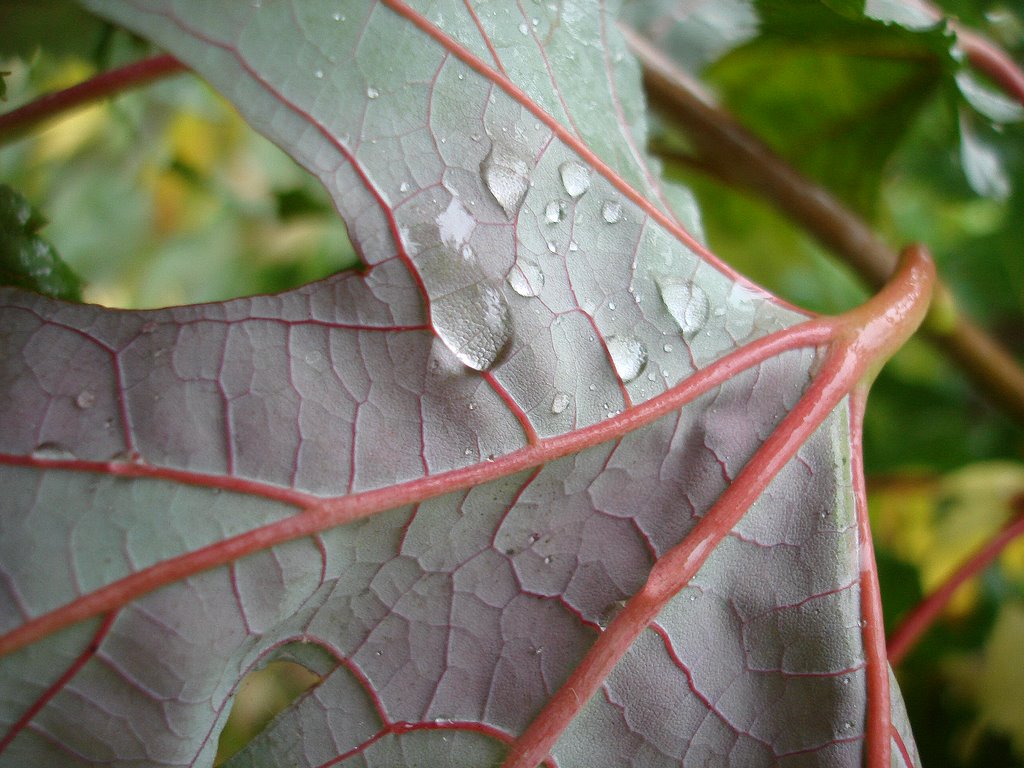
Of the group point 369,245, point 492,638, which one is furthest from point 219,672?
point 369,245

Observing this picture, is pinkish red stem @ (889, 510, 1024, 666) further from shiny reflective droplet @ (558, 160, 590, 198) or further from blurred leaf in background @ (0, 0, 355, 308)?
blurred leaf in background @ (0, 0, 355, 308)

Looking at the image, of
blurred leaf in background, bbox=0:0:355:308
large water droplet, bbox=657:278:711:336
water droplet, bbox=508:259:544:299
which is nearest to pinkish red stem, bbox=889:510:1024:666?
large water droplet, bbox=657:278:711:336

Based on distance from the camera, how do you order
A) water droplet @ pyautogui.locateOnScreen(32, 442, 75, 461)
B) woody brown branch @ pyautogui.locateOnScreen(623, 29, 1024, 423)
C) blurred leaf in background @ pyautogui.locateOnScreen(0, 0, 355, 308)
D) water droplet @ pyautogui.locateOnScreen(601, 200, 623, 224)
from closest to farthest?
1. water droplet @ pyautogui.locateOnScreen(32, 442, 75, 461)
2. water droplet @ pyautogui.locateOnScreen(601, 200, 623, 224)
3. woody brown branch @ pyautogui.locateOnScreen(623, 29, 1024, 423)
4. blurred leaf in background @ pyautogui.locateOnScreen(0, 0, 355, 308)

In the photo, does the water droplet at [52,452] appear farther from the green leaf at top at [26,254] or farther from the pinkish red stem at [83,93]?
the pinkish red stem at [83,93]

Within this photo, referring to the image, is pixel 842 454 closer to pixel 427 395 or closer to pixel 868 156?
pixel 427 395

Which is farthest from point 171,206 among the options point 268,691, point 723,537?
point 723,537

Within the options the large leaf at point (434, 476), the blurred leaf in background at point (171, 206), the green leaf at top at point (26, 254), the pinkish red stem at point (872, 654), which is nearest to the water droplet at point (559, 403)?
the large leaf at point (434, 476)

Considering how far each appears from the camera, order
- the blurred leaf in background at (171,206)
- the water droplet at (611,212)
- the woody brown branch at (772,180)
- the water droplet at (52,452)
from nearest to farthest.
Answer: the water droplet at (52,452), the water droplet at (611,212), the woody brown branch at (772,180), the blurred leaf in background at (171,206)
